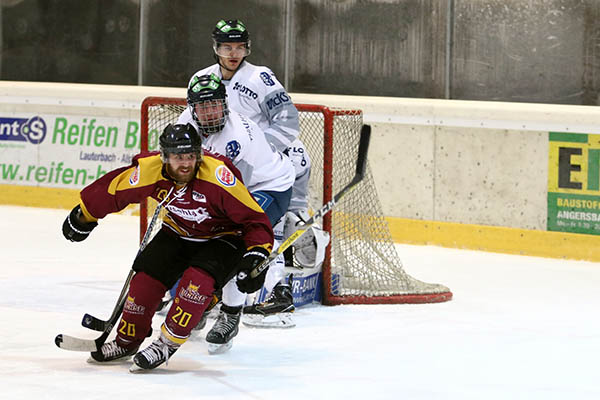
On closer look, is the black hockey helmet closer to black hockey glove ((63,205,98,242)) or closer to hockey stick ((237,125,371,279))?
black hockey glove ((63,205,98,242))

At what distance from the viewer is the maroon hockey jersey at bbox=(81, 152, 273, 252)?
4332 millimetres

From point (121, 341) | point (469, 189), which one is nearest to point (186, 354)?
point (121, 341)

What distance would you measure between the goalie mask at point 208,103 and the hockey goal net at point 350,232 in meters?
1.21

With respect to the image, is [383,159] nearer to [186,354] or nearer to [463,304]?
[463,304]

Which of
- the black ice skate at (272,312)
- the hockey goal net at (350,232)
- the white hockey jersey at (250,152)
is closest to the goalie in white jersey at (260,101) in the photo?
the black ice skate at (272,312)

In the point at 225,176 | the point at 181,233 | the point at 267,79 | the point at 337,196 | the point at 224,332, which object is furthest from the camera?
the point at 267,79

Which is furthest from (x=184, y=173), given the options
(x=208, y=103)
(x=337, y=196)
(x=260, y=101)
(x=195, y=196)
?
(x=260, y=101)

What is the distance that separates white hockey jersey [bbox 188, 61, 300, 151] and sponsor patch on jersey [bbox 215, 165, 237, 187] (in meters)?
1.15

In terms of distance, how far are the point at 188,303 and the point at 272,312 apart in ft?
3.70

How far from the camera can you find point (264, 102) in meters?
5.59

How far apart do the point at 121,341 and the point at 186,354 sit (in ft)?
A: 1.25

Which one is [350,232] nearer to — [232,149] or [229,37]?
[229,37]

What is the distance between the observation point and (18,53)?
1170cm

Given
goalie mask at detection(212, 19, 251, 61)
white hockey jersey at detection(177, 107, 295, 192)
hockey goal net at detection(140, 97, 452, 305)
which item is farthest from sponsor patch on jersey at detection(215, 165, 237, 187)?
hockey goal net at detection(140, 97, 452, 305)
